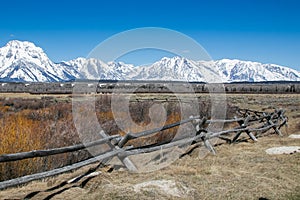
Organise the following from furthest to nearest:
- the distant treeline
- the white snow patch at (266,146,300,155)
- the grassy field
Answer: the distant treeline, the white snow patch at (266,146,300,155), the grassy field

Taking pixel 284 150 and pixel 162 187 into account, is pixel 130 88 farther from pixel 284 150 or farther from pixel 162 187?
pixel 162 187

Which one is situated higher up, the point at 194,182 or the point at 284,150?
the point at 284,150

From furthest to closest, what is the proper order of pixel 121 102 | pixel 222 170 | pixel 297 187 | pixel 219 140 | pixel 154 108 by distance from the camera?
1. pixel 121 102
2. pixel 154 108
3. pixel 219 140
4. pixel 222 170
5. pixel 297 187

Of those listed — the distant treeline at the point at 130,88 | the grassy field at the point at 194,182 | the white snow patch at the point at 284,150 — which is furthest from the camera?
the distant treeline at the point at 130,88

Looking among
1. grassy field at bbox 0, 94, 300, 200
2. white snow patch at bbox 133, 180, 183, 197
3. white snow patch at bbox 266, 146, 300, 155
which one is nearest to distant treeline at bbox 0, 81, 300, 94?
white snow patch at bbox 266, 146, 300, 155

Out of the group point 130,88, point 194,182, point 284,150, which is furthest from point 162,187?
point 130,88

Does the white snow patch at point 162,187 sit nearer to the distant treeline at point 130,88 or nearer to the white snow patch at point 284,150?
the white snow patch at point 284,150

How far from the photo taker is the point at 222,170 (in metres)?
6.86

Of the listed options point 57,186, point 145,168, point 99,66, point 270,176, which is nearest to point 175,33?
point 99,66

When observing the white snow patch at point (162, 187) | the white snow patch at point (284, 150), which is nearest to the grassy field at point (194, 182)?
the white snow patch at point (162, 187)

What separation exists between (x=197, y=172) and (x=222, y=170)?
2.13 ft

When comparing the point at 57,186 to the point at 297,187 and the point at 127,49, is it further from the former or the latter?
the point at 297,187

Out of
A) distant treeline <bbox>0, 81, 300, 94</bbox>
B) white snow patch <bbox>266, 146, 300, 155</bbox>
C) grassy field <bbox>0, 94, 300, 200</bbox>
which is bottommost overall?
grassy field <bbox>0, 94, 300, 200</bbox>

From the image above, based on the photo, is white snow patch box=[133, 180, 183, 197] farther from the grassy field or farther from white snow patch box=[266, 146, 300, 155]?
white snow patch box=[266, 146, 300, 155]
